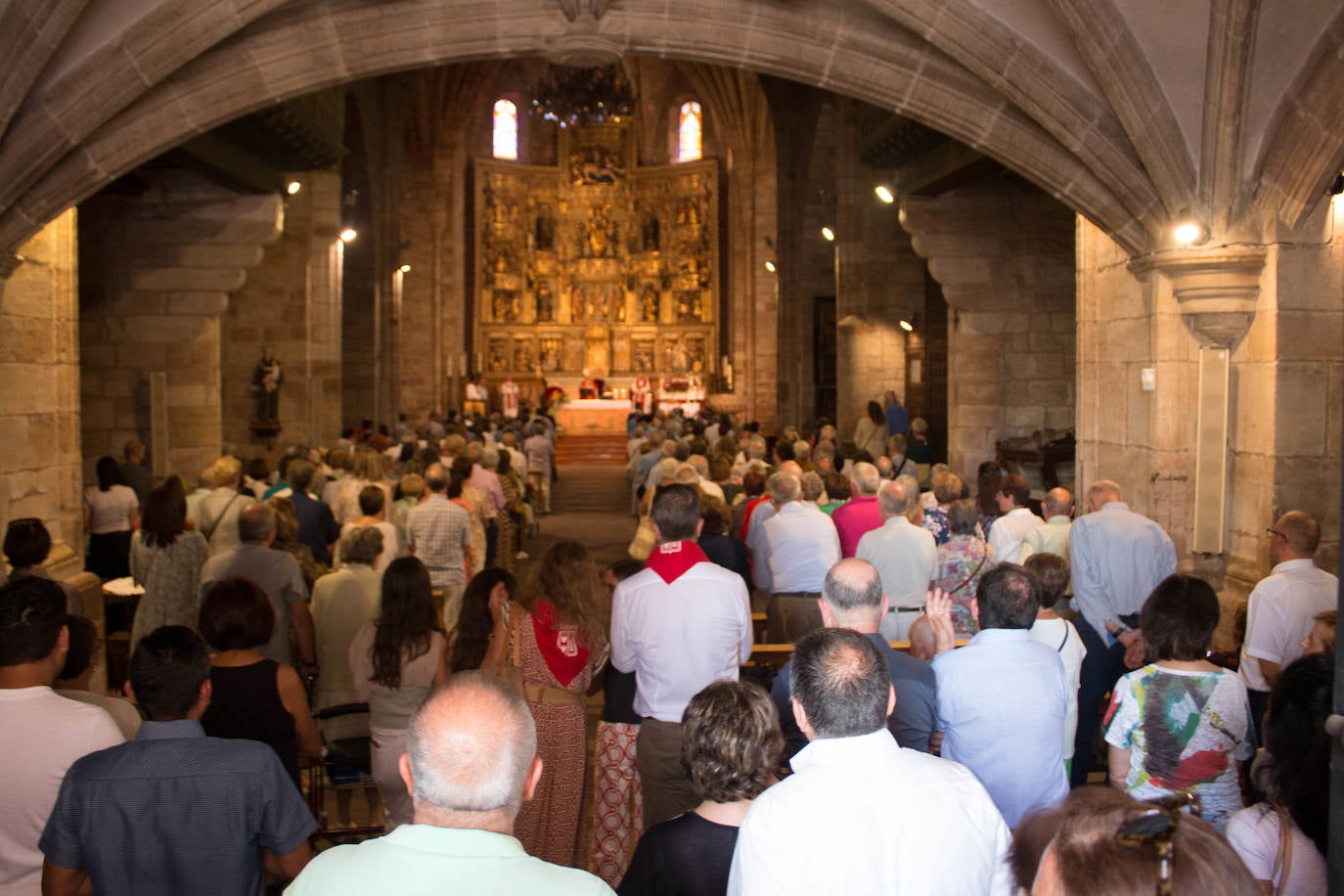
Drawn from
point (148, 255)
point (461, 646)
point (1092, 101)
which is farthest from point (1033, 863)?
point (148, 255)

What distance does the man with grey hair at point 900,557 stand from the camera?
5.87 m

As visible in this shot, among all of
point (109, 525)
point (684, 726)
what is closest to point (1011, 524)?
point (684, 726)

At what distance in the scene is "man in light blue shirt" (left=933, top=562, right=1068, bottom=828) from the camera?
11.5 ft

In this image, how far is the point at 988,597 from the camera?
360 centimetres

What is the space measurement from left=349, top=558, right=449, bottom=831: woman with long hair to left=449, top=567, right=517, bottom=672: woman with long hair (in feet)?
0.36

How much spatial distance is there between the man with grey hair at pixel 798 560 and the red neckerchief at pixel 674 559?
2087 millimetres

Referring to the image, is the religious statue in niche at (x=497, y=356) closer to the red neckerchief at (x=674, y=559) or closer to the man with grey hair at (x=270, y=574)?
the man with grey hair at (x=270, y=574)

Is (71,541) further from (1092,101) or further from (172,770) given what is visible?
(1092,101)

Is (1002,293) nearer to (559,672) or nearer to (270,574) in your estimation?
(270,574)

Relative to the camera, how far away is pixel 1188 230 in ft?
23.3

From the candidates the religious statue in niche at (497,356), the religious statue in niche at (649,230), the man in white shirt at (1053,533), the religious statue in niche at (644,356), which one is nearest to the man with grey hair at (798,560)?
the man in white shirt at (1053,533)

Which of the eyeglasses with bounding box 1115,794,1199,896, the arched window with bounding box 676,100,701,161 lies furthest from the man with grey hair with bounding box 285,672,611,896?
the arched window with bounding box 676,100,701,161

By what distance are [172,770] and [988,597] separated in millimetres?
2112

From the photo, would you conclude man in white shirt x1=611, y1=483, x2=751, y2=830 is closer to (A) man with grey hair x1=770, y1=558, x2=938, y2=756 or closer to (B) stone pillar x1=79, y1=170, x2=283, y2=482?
(A) man with grey hair x1=770, y1=558, x2=938, y2=756
